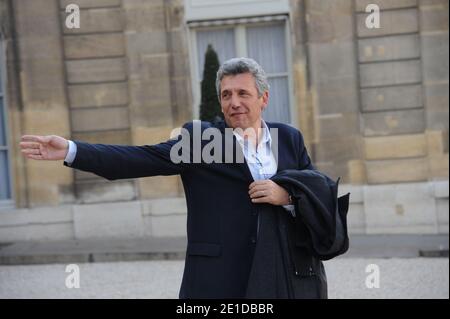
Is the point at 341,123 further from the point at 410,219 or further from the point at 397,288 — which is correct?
the point at 397,288

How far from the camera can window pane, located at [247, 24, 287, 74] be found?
35.5 feet

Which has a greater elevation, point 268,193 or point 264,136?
point 264,136

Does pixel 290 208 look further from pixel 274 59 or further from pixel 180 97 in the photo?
pixel 274 59

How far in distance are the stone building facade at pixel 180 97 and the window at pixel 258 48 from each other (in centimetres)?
20

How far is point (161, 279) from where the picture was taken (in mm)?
7746

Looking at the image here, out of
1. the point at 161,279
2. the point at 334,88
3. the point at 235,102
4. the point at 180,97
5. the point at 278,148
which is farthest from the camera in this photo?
the point at 180,97

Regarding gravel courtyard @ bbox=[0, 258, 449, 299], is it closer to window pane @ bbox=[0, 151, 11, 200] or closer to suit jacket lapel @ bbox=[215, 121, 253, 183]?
window pane @ bbox=[0, 151, 11, 200]

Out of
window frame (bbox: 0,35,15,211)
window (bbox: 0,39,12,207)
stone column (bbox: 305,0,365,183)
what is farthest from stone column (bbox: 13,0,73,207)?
stone column (bbox: 305,0,365,183)

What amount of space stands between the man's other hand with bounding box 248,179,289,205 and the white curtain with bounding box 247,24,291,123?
26.8 feet

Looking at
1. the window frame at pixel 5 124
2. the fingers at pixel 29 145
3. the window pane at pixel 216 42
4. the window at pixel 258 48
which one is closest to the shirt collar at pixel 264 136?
the fingers at pixel 29 145

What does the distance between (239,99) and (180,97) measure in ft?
25.8

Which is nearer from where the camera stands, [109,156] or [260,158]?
[109,156]

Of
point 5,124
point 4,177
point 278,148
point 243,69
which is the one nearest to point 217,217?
point 278,148

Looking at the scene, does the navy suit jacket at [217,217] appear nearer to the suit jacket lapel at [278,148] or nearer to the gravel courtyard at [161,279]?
the suit jacket lapel at [278,148]
